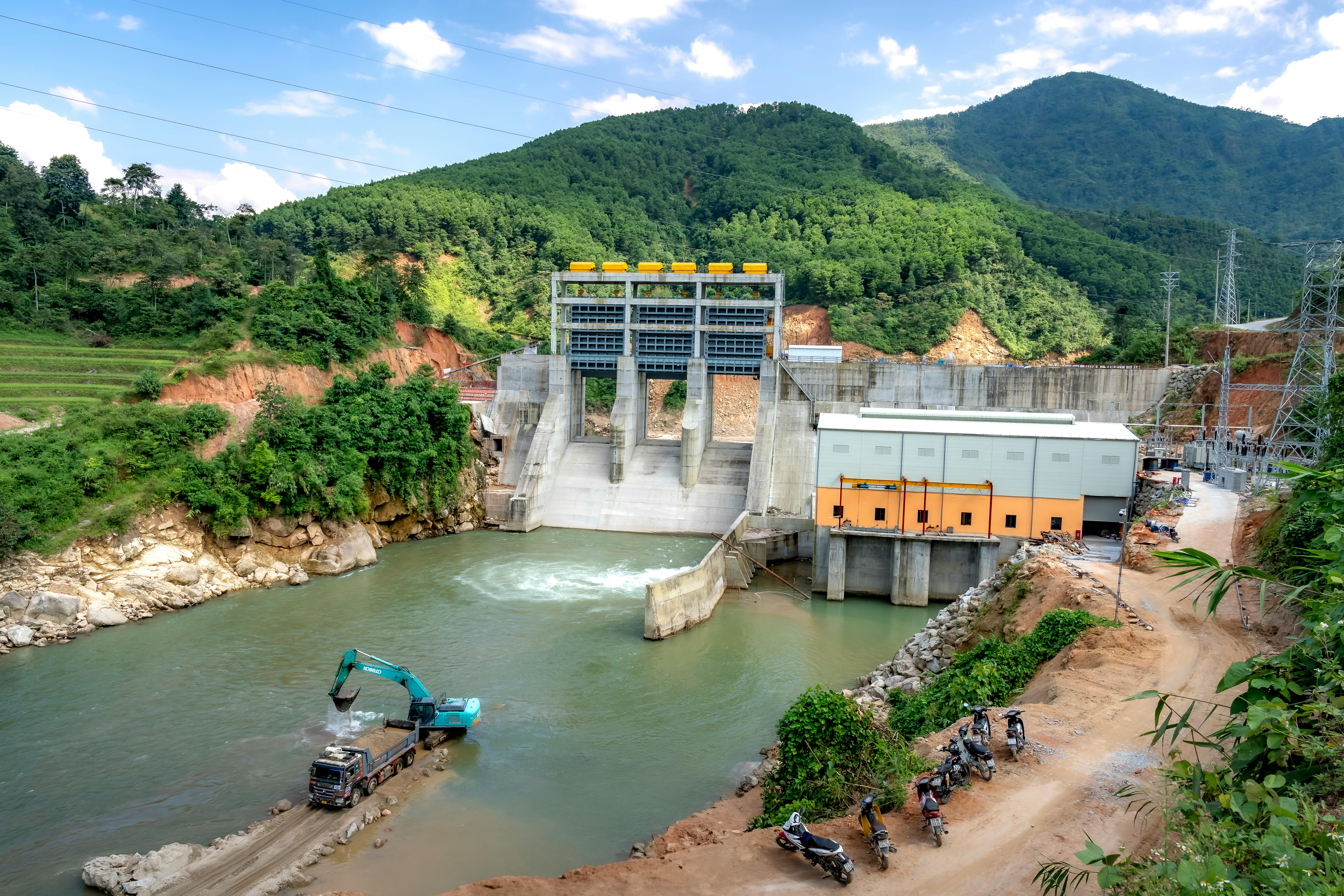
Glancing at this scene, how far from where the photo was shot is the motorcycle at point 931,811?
9633mm

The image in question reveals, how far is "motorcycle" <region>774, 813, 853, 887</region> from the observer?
9.14 meters

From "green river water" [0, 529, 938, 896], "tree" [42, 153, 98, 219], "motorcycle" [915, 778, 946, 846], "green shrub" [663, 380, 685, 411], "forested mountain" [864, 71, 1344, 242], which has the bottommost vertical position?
"green river water" [0, 529, 938, 896]

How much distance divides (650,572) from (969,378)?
57.4 feet

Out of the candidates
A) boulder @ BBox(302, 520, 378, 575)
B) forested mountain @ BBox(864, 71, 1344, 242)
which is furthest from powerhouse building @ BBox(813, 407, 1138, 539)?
forested mountain @ BBox(864, 71, 1344, 242)

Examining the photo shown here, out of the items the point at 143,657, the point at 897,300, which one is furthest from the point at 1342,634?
the point at 897,300

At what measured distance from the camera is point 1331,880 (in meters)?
4.23

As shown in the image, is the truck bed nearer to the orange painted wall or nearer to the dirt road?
the dirt road

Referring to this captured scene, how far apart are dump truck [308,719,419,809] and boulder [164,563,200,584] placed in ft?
40.6

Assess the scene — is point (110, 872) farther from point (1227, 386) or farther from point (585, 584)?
point (1227, 386)

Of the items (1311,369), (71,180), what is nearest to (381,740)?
(1311,369)

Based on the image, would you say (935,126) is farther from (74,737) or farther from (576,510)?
(74,737)

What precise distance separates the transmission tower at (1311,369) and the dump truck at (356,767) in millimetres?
24827

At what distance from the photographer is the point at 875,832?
9.44 m

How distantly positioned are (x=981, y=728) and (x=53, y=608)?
897 inches
